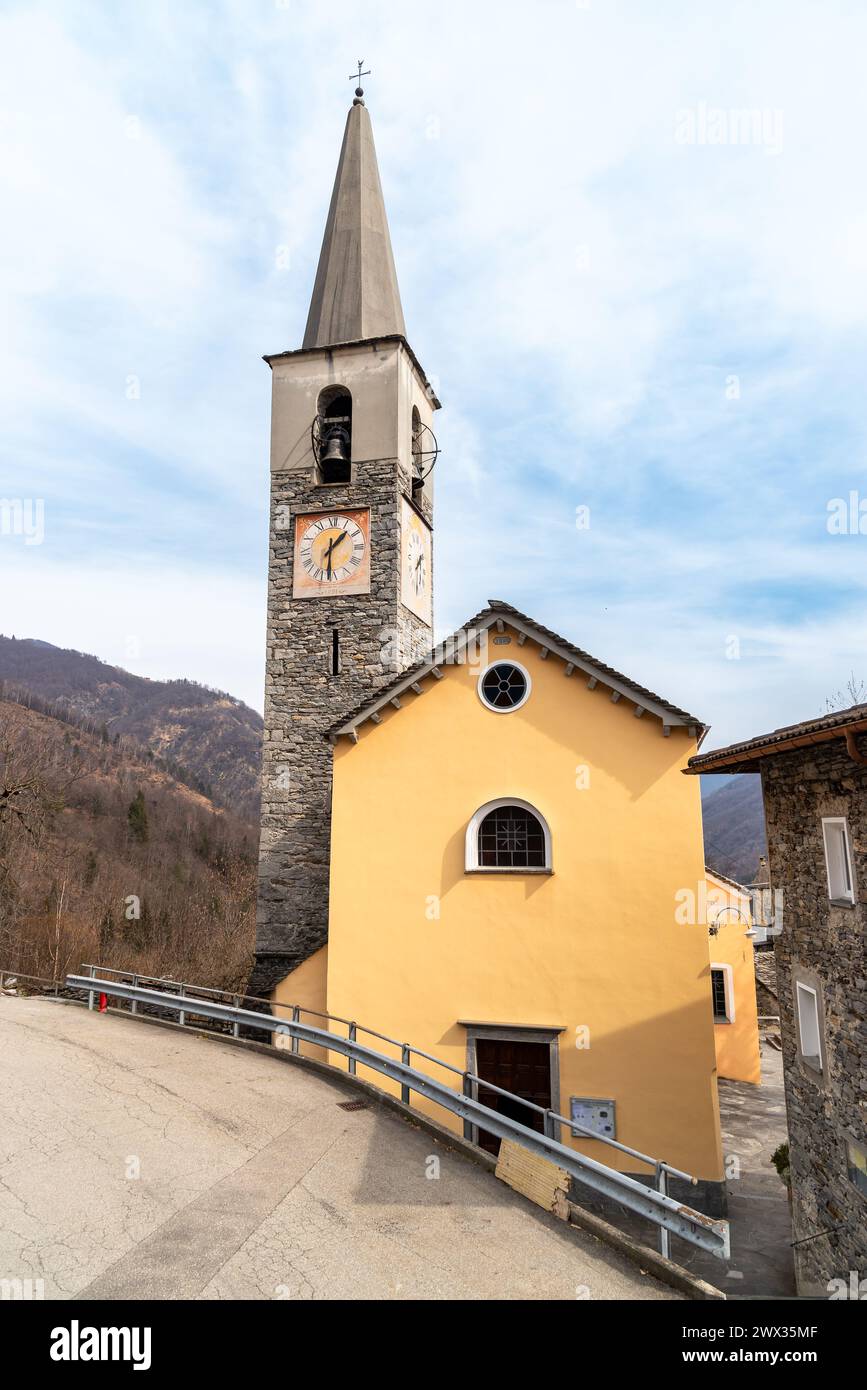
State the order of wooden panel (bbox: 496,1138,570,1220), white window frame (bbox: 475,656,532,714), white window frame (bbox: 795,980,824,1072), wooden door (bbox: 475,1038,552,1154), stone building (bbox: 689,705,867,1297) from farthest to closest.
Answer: white window frame (bbox: 475,656,532,714) → wooden door (bbox: 475,1038,552,1154) → white window frame (bbox: 795,980,824,1072) → stone building (bbox: 689,705,867,1297) → wooden panel (bbox: 496,1138,570,1220)

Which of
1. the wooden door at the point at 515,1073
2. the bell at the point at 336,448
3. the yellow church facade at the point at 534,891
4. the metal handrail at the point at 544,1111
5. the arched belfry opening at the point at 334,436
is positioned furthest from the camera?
the arched belfry opening at the point at 334,436

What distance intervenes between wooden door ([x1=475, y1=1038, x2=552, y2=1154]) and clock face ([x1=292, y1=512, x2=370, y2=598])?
31.0 ft

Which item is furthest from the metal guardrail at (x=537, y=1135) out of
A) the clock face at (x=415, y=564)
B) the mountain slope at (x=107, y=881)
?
the mountain slope at (x=107, y=881)

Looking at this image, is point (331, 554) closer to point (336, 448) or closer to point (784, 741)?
point (336, 448)

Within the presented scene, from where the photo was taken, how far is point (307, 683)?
672 inches

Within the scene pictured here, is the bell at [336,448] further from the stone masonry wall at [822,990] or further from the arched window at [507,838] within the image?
the stone masonry wall at [822,990]

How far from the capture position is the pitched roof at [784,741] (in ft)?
24.3

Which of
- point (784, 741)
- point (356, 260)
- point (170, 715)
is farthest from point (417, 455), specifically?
point (170, 715)

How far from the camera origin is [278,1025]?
1145 centimetres

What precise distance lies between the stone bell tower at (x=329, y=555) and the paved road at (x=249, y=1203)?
5862mm

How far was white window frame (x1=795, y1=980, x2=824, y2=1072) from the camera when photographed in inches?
359

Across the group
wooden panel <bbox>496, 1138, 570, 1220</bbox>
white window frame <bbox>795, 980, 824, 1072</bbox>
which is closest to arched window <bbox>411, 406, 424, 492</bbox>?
white window frame <bbox>795, 980, 824, 1072</bbox>

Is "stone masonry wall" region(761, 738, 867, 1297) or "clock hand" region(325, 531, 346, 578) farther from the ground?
"clock hand" region(325, 531, 346, 578)

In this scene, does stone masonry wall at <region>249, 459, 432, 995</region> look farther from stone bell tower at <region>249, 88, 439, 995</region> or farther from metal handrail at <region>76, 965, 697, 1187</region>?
metal handrail at <region>76, 965, 697, 1187</region>
